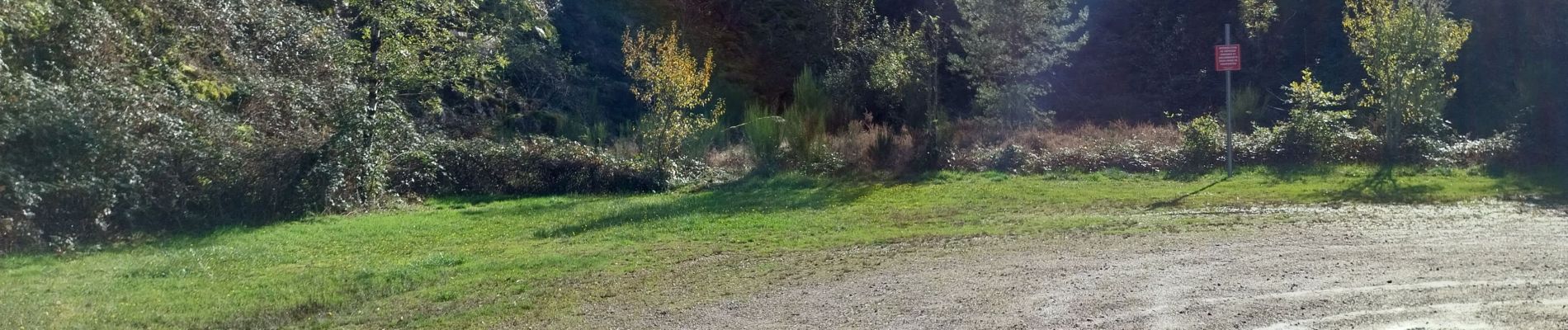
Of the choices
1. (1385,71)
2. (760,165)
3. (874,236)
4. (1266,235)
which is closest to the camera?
(1266,235)

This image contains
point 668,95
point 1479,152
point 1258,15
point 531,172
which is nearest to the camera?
point 1479,152

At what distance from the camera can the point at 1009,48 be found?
78.0 ft

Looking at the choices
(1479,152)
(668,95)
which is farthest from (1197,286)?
(1479,152)

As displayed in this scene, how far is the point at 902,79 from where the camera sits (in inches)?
961

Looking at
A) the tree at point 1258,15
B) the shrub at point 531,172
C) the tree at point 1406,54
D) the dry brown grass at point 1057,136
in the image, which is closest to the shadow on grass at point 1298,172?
the tree at point 1406,54

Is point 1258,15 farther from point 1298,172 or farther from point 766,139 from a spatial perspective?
point 766,139

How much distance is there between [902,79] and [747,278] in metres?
14.5

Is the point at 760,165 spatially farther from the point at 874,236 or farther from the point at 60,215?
the point at 60,215

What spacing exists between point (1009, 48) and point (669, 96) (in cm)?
708

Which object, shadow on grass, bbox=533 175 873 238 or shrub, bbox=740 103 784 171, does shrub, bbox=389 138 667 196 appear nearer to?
shadow on grass, bbox=533 175 873 238

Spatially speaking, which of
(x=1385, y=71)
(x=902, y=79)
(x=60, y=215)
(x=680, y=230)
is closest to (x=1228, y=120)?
(x=1385, y=71)

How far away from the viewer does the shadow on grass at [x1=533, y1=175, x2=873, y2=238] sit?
1486 cm

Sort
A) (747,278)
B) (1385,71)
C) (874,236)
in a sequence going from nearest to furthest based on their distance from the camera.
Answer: (747,278) → (874,236) → (1385,71)

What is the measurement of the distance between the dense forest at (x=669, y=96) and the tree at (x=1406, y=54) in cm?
5
